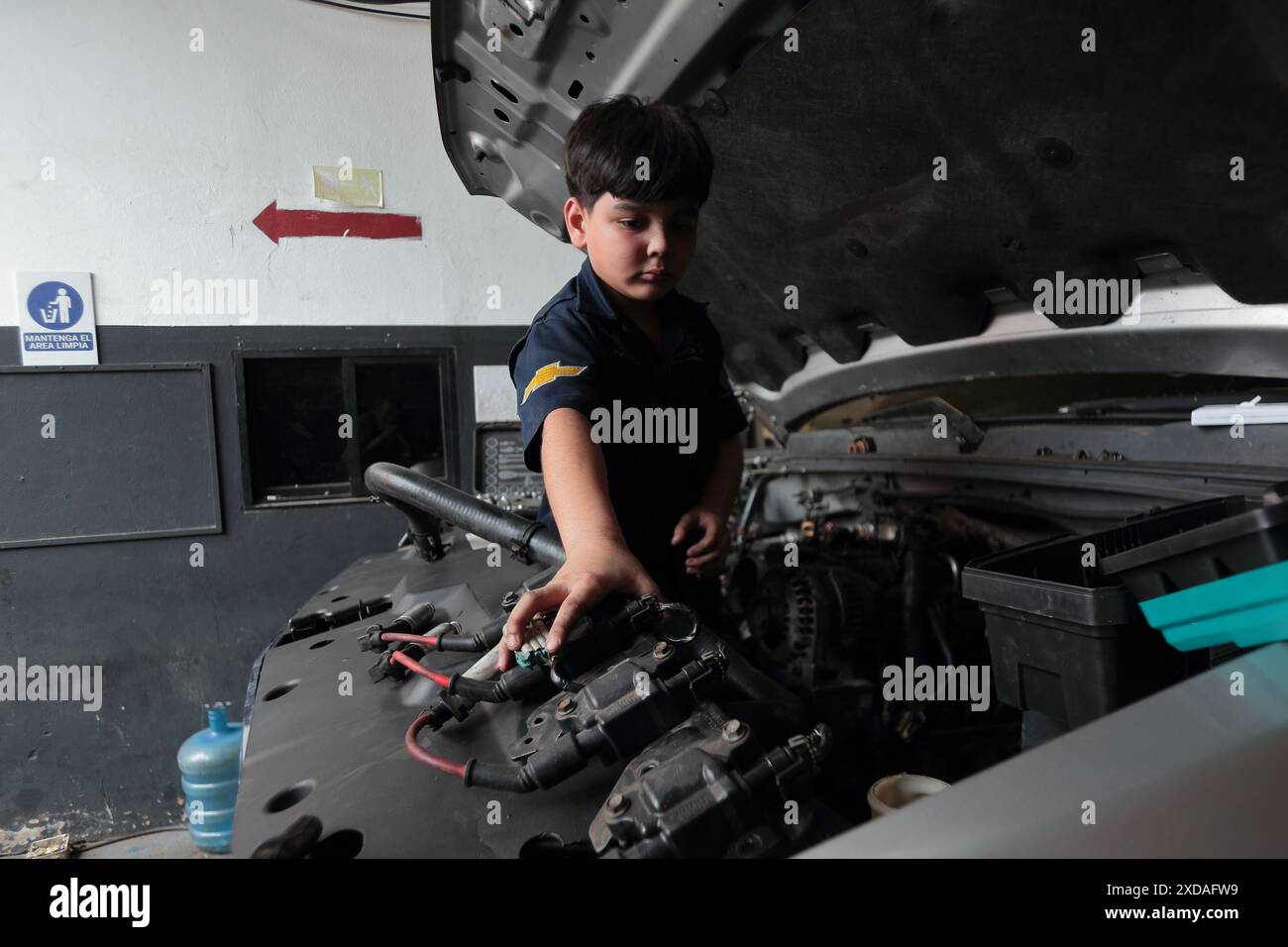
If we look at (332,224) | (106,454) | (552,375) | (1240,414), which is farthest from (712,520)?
(106,454)

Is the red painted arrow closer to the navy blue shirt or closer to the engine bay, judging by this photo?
the engine bay

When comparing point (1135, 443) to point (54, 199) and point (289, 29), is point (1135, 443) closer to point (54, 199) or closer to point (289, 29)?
point (289, 29)

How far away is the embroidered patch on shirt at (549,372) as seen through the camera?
95 centimetres

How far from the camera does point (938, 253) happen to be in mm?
1289

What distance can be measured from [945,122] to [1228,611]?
2.50 ft

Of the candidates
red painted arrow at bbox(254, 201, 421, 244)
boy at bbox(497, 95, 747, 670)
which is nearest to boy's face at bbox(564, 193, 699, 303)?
boy at bbox(497, 95, 747, 670)

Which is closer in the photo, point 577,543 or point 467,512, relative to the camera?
point 577,543

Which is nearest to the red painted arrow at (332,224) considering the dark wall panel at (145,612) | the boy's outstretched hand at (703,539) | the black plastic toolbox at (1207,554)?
the dark wall panel at (145,612)

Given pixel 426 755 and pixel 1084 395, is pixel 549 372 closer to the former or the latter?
pixel 426 755

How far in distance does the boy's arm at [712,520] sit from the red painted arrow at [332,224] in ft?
7.27

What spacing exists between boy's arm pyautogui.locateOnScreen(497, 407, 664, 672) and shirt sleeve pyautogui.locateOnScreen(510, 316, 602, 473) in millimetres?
21

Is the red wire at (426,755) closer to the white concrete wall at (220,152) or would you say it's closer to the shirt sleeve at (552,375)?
the shirt sleeve at (552,375)

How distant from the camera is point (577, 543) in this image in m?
0.77
